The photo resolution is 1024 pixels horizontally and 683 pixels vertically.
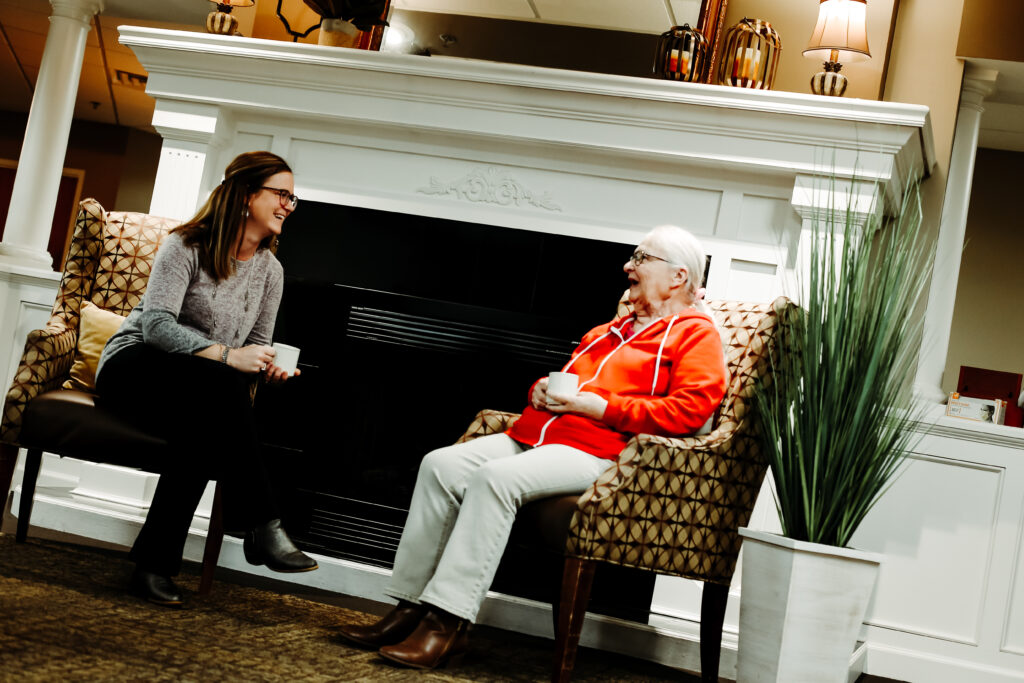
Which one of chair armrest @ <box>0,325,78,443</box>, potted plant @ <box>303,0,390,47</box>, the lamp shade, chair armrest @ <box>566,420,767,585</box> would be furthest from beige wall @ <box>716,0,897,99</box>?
chair armrest @ <box>0,325,78,443</box>

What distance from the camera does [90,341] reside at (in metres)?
2.65

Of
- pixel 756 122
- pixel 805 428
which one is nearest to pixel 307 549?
pixel 805 428

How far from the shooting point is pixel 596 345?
2457 millimetres

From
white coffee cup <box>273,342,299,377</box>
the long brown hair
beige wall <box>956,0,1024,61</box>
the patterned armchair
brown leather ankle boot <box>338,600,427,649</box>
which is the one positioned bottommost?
brown leather ankle boot <box>338,600,427,649</box>

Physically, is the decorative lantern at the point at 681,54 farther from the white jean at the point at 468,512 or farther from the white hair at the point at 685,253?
the white jean at the point at 468,512

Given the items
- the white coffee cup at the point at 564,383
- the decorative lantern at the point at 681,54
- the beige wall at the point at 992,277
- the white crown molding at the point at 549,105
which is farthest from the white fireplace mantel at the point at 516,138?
the beige wall at the point at 992,277

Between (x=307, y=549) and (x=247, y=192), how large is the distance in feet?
3.78

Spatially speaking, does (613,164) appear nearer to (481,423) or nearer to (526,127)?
(526,127)

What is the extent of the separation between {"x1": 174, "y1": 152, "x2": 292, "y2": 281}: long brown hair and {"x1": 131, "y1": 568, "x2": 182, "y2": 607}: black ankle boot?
706 mm

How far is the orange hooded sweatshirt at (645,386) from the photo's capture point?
85.1 inches

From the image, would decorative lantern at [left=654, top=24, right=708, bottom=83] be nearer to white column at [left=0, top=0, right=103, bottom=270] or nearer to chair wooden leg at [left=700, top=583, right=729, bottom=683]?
chair wooden leg at [left=700, top=583, right=729, bottom=683]

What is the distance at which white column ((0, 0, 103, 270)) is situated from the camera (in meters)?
4.07

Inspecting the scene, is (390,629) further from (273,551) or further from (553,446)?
(553,446)

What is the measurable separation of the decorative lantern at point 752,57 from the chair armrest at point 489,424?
1.27m
